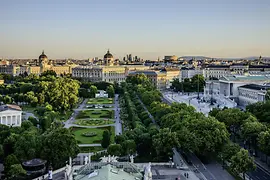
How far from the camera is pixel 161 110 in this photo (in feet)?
227

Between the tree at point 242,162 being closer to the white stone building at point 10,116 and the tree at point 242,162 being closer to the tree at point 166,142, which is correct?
the tree at point 166,142

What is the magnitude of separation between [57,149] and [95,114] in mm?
45201

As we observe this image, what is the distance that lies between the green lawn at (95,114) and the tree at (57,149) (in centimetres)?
3875

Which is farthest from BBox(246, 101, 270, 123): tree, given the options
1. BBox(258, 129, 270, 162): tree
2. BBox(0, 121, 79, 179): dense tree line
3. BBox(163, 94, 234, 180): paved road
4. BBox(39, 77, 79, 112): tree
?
BBox(39, 77, 79, 112): tree

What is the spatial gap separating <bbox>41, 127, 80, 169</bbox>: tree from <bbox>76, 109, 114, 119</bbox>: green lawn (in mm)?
38753

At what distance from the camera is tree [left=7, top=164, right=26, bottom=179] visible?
3856 cm

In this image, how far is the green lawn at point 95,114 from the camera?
276 ft

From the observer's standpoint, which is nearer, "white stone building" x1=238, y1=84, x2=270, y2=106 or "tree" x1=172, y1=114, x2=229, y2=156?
"tree" x1=172, y1=114, x2=229, y2=156

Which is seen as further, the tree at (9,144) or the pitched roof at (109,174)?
the tree at (9,144)

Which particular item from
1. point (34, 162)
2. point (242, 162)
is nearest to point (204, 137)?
point (242, 162)

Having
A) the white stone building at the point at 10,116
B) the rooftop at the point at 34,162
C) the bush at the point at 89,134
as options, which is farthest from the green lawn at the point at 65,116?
the rooftop at the point at 34,162

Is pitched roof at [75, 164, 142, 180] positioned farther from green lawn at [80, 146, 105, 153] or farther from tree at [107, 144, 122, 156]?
green lawn at [80, 146, 105, 153]

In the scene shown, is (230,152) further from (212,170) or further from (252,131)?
(252,131)

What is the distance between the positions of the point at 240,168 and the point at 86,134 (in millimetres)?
31341
